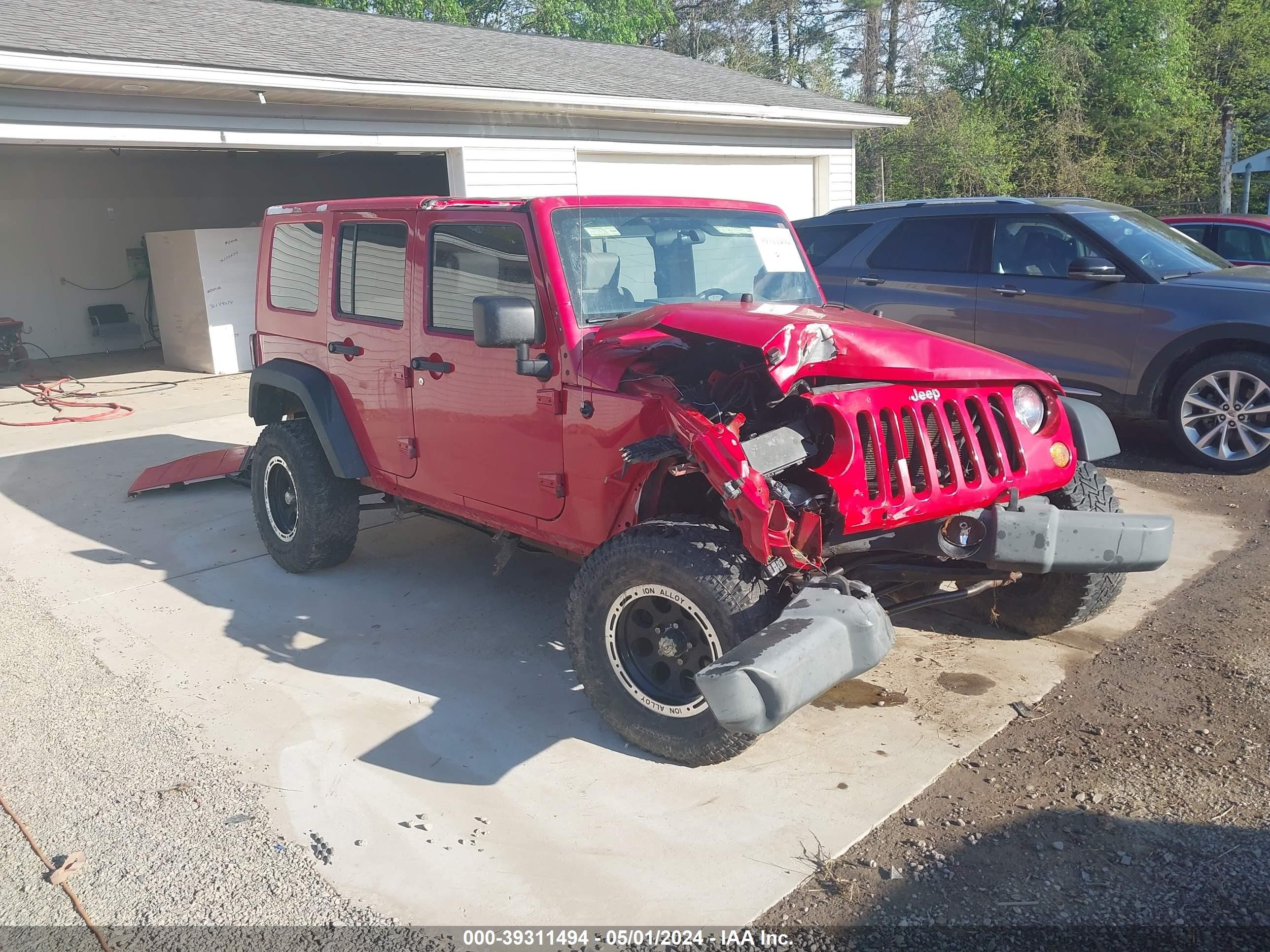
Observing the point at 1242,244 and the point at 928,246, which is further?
the point at 1242,244

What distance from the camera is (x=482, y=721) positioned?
13.5 ft

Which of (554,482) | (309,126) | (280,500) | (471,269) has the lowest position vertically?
(280,500)

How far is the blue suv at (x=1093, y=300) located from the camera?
23.3ft

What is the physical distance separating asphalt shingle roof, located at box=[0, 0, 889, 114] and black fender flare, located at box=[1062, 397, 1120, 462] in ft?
28.1

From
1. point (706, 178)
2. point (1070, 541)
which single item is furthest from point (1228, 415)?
point (706, 178)

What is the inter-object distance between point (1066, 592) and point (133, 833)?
3.75 m

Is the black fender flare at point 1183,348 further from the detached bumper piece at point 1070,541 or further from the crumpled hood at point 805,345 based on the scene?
the detached bumper piece at point 1070,541

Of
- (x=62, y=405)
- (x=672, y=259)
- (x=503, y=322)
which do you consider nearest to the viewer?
(x=503, y=322)

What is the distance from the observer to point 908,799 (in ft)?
11.3

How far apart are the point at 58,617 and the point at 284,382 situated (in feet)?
5.50

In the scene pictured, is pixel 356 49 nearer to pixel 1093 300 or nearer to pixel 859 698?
pixel 1093 300

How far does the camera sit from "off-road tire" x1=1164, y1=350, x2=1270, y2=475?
6.98 meters

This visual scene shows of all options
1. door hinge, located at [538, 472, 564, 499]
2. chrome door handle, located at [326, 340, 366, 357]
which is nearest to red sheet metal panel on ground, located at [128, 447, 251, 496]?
chrome door handle, located at [326, 340, 366, 357]

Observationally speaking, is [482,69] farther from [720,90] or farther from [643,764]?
[643,764]
